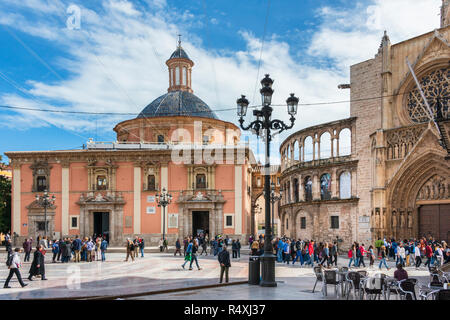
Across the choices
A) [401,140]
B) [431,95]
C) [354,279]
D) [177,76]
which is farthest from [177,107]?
[354,279]

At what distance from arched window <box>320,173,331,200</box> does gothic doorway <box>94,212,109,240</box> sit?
20.1m

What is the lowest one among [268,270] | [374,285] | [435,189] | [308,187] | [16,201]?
[268,270]

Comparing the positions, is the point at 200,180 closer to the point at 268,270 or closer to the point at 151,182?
the point at 151,182

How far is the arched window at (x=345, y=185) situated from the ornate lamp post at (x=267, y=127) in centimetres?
1856

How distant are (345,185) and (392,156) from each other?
13.7 ft

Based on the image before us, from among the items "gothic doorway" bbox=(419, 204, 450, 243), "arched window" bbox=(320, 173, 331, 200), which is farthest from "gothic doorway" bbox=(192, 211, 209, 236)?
"gothic doorway" bbox=(419, 204, 450, 243)

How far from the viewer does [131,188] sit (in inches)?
1518

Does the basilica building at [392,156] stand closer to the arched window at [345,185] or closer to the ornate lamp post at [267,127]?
the arched window at [345,185]

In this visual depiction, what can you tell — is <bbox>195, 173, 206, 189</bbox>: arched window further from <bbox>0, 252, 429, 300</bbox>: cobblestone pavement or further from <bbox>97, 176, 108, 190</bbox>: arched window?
<bbox>0, 252, 429, 300</bbox>: cobblestone pavement

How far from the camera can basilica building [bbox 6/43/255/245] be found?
37.7 m

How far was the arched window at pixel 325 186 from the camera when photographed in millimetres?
32406

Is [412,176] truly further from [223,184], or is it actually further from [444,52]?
[223,184]
